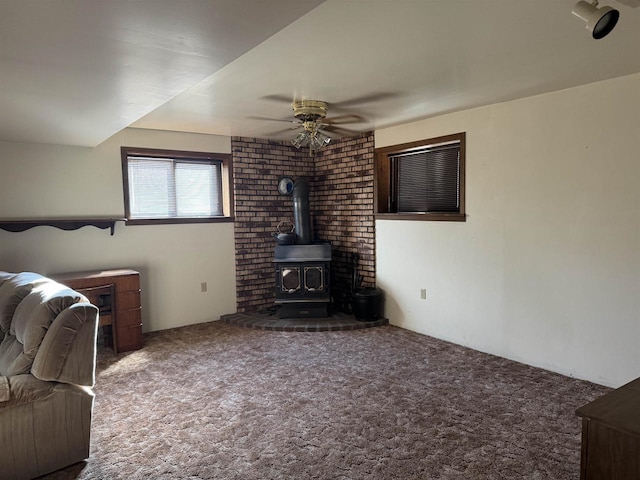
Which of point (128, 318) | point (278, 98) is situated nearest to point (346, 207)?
point (278, 98)

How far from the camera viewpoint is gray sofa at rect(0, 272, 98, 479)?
2.09 metres

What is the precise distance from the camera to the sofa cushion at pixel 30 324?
2.23 m

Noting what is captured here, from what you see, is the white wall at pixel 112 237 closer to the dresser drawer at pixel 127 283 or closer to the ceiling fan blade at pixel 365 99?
the dresser drawer at pixel 127 283

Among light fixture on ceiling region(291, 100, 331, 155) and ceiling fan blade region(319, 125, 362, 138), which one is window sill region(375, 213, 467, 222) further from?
light fixture on ceiling region(291, 100, 331, 155)

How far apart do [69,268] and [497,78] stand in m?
4.18

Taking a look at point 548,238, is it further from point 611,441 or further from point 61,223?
point 61,223

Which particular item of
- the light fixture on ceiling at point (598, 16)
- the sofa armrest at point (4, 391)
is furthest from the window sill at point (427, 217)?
the sofa armrest at point (4, 391)

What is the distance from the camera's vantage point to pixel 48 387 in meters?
2.19

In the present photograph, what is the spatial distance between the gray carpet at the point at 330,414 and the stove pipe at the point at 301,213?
59.6 inches

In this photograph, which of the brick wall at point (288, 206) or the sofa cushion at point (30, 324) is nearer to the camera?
the sofa cushion at point (30, 324)

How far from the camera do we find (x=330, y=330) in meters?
4.66

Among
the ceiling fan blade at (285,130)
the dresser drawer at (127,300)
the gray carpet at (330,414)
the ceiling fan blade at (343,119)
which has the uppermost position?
the ceiling fan blade at (285,130)

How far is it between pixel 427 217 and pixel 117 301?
10.3 feet

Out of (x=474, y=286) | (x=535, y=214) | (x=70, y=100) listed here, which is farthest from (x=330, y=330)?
(x=70, y=100)
